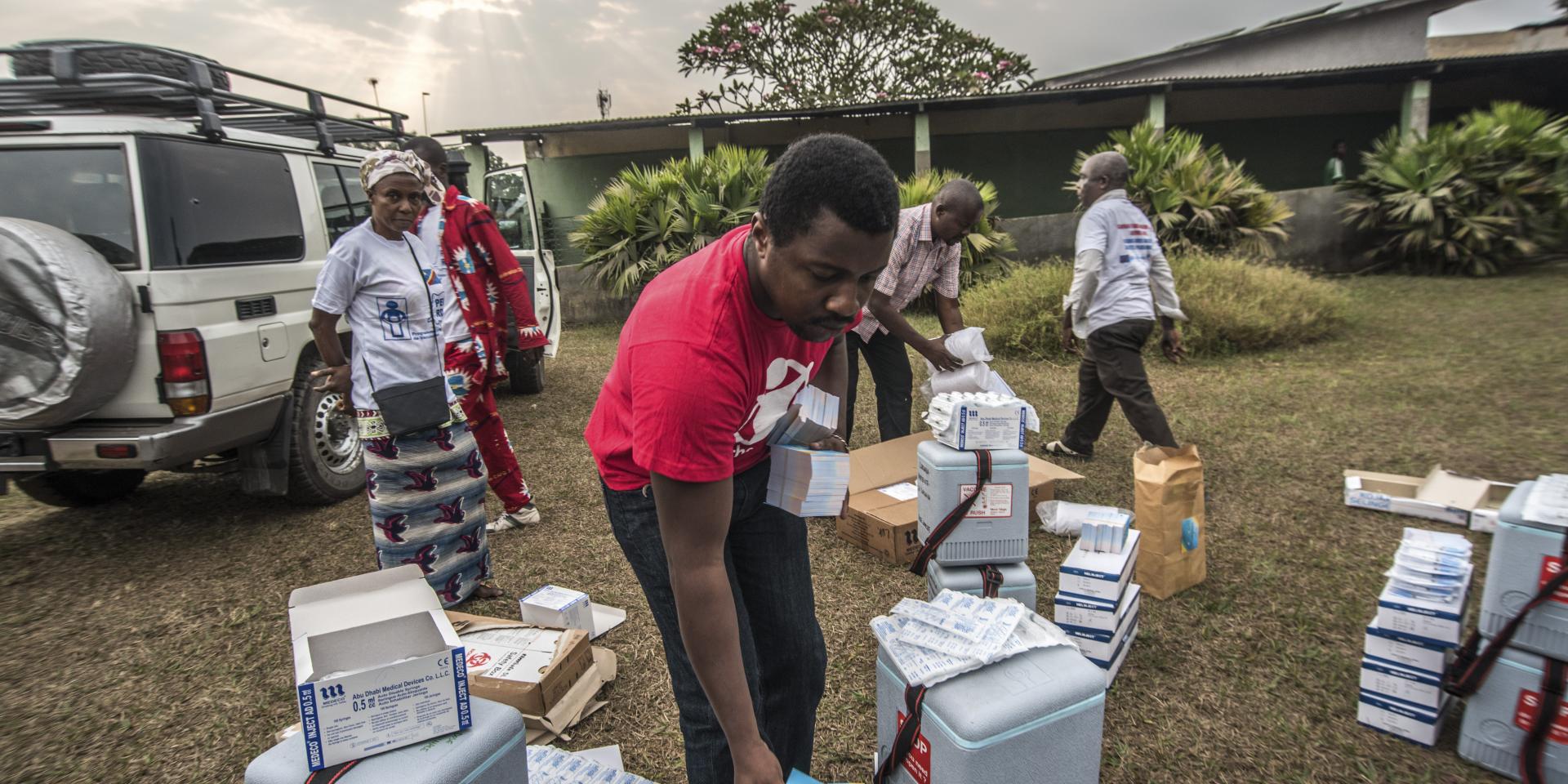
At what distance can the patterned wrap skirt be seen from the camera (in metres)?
3.26

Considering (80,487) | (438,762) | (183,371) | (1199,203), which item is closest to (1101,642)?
(438,762)

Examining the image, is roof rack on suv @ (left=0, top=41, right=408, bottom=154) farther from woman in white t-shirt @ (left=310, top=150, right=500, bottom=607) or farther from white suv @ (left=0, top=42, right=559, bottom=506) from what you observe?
woman in white t-shirt @ (left=310, top=150, right=500, bottom=607)

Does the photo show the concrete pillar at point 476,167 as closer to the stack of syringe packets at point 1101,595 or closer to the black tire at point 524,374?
the black tire at point 524,374

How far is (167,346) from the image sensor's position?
3.62 metres

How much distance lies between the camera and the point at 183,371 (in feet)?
12.0

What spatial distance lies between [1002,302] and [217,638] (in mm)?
7392

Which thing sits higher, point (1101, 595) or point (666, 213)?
point (666, 213)

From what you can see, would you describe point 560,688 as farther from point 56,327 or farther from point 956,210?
point 956,210

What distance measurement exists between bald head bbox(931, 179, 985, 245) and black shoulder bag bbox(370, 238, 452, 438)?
2.51 m

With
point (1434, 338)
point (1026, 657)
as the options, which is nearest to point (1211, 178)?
point (1434, 338)

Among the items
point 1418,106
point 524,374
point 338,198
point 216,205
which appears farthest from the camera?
point 1418,106

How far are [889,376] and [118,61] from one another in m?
4.46

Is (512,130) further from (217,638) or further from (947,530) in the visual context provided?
(947,530)

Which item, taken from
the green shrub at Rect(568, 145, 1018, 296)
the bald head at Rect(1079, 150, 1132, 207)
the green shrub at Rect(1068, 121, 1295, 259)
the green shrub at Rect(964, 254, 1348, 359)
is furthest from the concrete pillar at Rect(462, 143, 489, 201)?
the bald head at Rect(1079, 150, 1132, 207)
